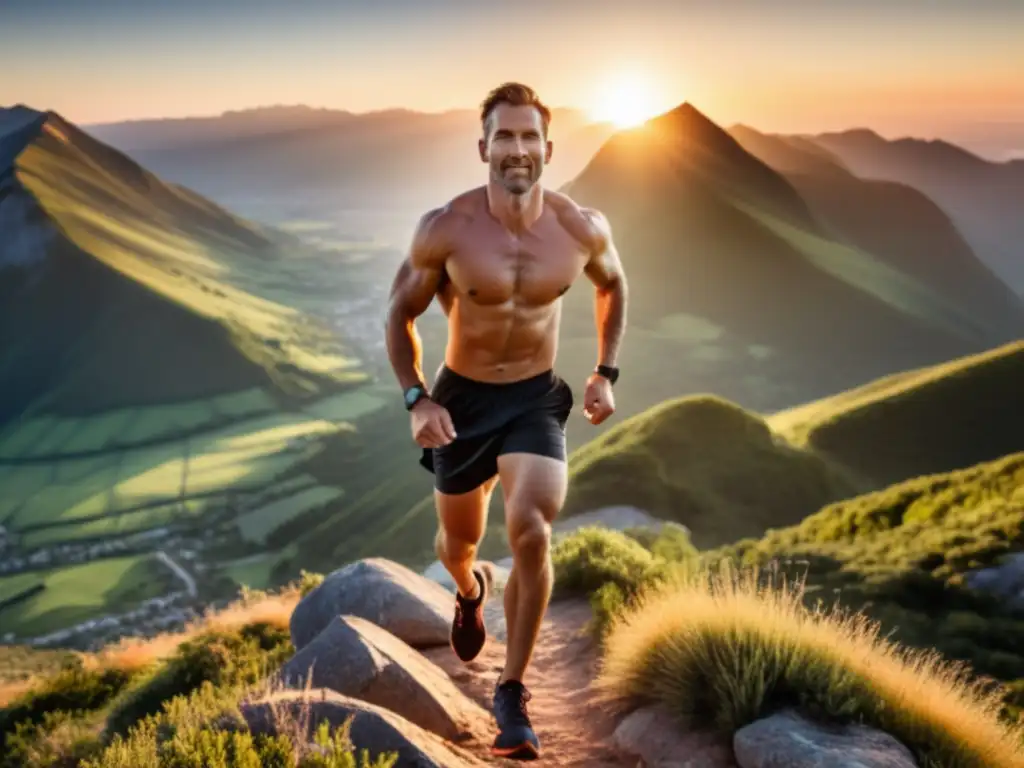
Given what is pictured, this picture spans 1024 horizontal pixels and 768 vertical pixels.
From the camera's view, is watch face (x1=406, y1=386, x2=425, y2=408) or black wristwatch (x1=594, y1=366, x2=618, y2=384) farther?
black wristwatch (x1=594, y1=366, x2=618, y2=384)

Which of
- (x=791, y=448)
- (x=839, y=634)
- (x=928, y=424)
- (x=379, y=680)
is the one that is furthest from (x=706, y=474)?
(x=379, y=680)

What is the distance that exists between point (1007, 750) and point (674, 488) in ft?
160

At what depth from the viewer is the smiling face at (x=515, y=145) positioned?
5672mm

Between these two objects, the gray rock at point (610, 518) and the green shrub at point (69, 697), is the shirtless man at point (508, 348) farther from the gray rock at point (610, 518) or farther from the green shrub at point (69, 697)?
the gray rock at point (610, 518)

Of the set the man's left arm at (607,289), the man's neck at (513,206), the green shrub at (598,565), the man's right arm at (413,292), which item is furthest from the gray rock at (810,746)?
the green shrub at (598,565)

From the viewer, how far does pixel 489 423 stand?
616 cm

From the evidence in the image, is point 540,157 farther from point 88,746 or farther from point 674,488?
point 674,488

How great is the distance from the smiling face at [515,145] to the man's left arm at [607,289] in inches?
32.9

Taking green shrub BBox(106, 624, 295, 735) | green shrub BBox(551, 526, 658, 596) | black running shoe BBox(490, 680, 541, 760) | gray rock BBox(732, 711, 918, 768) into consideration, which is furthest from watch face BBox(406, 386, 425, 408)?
green shrub BBox(106, 624, 295, 735)

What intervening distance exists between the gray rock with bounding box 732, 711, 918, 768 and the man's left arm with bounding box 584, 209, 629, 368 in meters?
2.89

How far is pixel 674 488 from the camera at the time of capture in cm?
5362

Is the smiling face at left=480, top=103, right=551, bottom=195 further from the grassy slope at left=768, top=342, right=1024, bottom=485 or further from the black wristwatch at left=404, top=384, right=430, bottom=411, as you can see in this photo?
the grassy slope at left=768, top=342, right=1024, bottom=485

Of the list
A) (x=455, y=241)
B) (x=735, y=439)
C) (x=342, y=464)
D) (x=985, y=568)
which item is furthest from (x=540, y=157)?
(x=342, y=464)

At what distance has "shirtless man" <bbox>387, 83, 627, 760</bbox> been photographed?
5.75m
